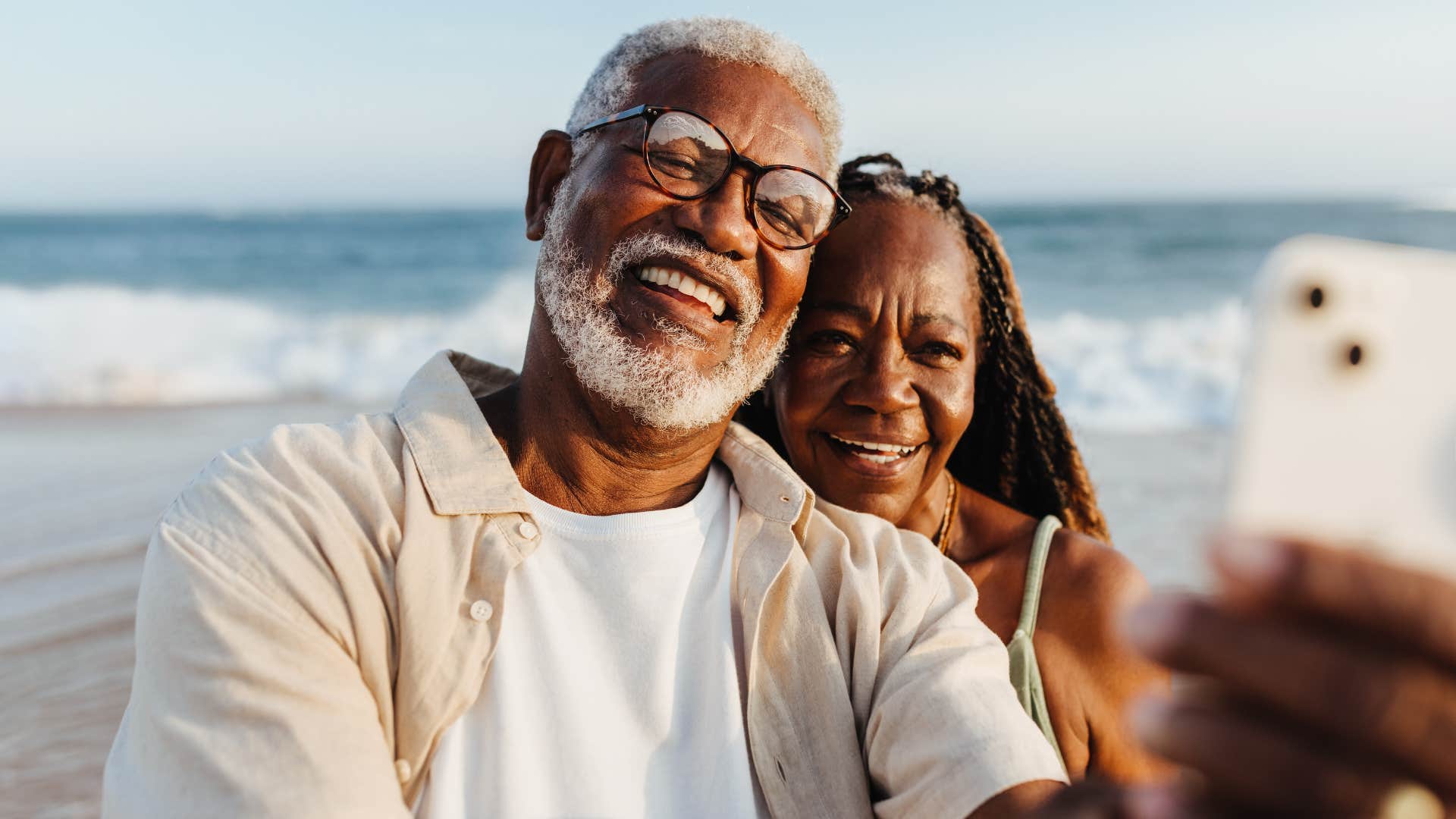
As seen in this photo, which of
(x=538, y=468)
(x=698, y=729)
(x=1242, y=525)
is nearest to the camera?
(x=1242, y=525)

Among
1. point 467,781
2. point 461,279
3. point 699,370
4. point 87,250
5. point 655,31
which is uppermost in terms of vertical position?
point 655,31

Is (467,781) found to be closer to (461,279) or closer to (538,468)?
(538,468)

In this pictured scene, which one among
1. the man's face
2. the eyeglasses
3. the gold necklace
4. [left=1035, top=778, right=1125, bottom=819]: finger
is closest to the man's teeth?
the man's face

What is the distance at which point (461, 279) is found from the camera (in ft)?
75.9

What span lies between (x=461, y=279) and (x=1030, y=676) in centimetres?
2148

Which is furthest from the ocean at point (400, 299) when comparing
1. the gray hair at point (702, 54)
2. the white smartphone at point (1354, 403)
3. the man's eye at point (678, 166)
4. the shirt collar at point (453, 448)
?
the white smartphone at point (1354, 403)

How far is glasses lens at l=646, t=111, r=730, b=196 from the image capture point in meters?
2.78

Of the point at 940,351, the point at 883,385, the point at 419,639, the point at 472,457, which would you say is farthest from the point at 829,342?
the point at 419,639

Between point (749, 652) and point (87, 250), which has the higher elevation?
point (749, 652)

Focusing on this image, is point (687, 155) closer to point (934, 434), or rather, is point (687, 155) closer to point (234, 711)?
point (934, 434)

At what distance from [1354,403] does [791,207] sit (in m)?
1.98

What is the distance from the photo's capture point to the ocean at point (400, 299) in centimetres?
1184

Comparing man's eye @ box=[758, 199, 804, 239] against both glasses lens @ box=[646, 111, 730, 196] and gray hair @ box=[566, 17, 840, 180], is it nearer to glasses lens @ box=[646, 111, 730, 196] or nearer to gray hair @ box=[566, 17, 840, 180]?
glasses lens @ box=[646, 111, 730, 196]

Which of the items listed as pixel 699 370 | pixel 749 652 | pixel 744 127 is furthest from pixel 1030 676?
pixel 744 127
